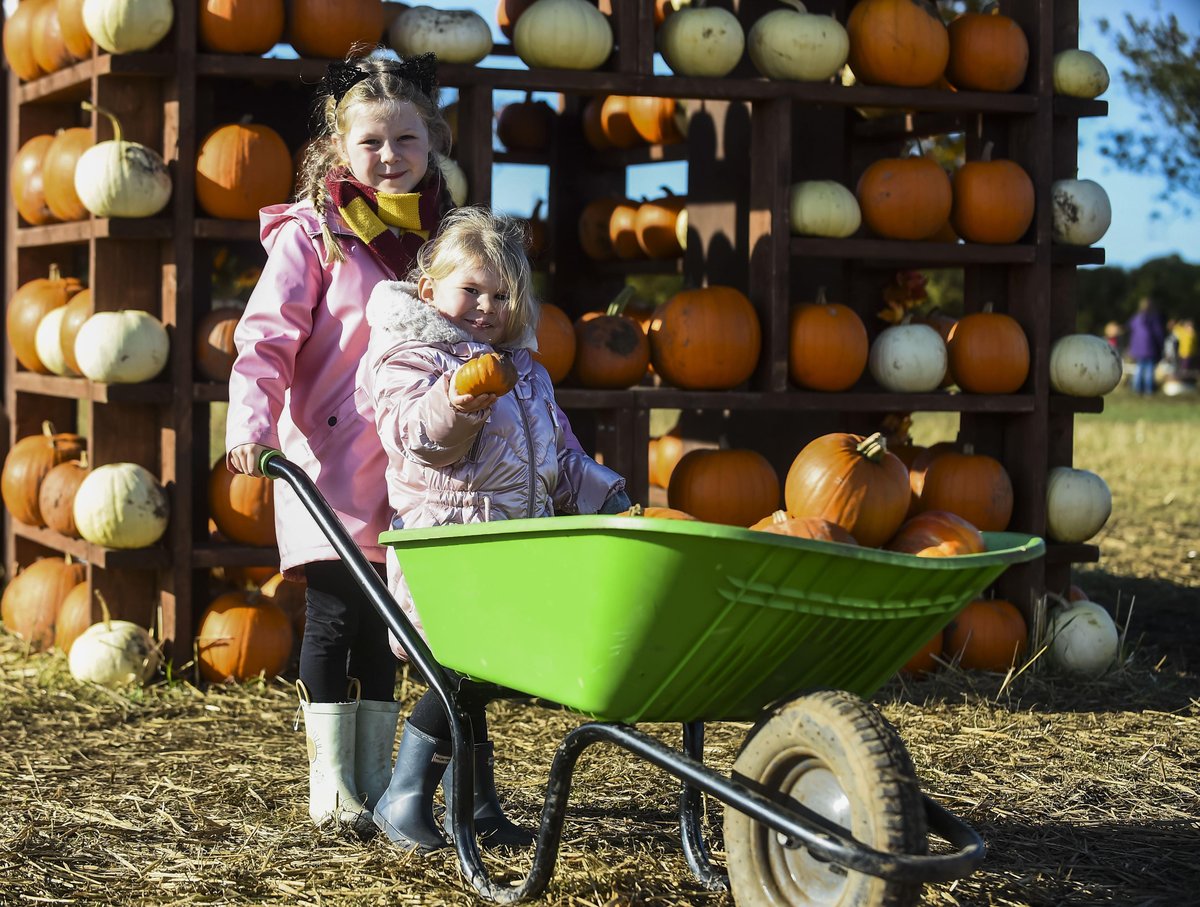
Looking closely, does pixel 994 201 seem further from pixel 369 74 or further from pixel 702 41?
pixel 369 74

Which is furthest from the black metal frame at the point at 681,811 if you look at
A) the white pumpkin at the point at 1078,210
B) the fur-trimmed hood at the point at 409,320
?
the white pumpkin at the point at 1078,210

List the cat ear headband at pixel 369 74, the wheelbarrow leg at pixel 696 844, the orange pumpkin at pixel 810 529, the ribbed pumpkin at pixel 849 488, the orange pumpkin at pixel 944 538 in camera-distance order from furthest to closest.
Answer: the ribbed pumpkin at pixel 849 488
the cat ear headband at pixel 369 74
the wheelbarrow leg at pixel 696 844
the orange pumpkin at pixel 810 529
the orange pumpkin at pixel 944 538

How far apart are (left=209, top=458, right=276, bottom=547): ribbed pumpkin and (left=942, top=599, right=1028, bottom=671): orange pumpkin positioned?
2.25 m

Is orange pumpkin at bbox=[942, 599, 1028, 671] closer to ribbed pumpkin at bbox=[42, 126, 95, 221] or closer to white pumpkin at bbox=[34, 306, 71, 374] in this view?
white pumpkin at bbox=[34, 306, 71, 374]

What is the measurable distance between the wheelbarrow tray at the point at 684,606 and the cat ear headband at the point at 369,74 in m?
1.21

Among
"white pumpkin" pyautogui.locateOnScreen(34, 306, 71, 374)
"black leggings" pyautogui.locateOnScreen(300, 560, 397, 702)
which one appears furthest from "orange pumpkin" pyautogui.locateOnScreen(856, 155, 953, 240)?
"white pumpkin" pyautogui.locateOnScreen(34, 306, 71, 374)

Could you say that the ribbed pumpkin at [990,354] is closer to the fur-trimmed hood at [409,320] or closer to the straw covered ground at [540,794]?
the straw covered ground at [540,794]

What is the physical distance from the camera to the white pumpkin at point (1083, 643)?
501 cm

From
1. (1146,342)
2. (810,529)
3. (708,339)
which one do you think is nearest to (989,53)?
(708,339)

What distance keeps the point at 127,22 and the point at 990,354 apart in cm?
298

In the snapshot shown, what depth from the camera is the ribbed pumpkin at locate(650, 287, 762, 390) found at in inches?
192

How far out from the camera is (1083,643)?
5.01m

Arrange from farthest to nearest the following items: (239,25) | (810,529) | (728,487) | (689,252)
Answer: (689,252), (728,487), (239,25), (810,529)

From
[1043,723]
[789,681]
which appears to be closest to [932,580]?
[789,681]
